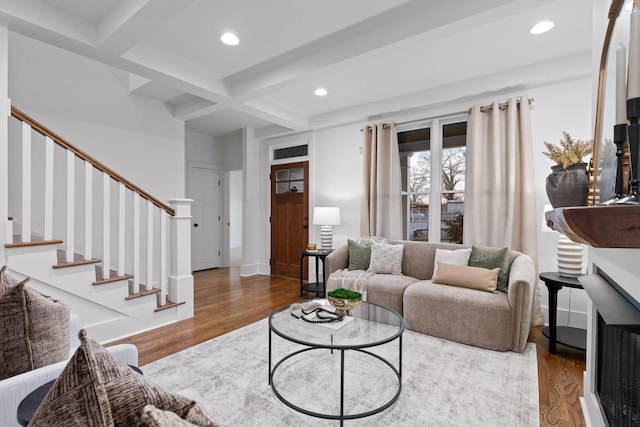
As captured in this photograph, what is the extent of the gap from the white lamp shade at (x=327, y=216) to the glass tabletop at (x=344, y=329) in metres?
2.17

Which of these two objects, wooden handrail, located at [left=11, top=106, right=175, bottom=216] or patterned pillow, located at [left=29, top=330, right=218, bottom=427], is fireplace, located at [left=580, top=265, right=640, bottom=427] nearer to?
patterned pillow, located at [left=29, top=330, right=218, bottom=427]

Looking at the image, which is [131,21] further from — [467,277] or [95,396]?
[467,277]

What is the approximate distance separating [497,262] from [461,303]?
61 centimetres

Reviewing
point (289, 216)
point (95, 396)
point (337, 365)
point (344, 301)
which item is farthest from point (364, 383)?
point (289, 216)

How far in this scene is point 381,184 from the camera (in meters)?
4.26

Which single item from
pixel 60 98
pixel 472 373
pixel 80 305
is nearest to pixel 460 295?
pixel 472 373

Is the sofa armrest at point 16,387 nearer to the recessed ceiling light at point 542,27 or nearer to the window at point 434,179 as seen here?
the recessed ceiling light at point 542,27

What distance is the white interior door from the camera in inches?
235

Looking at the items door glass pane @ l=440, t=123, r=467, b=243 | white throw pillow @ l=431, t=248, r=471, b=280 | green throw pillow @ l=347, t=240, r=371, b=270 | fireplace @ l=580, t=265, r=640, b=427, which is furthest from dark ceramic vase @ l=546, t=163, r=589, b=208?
green throw pillow @ l=347, t=240, r=371, b=270

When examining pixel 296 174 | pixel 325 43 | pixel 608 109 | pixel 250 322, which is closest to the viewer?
pixel 608 109

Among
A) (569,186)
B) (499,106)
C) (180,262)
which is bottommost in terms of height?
(180,262)

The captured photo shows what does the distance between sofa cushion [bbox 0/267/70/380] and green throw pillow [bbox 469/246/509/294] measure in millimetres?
3198

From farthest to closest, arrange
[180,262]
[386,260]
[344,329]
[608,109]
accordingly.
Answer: [386,260] → [180,262] → [344,329] → [608,109]

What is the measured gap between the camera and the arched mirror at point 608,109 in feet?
3.45
